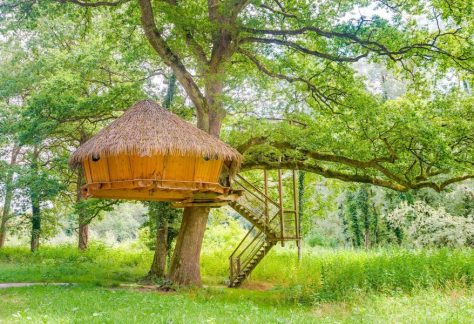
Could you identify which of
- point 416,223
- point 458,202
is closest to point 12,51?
point 416,223

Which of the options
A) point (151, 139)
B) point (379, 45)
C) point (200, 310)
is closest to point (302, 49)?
point (379, 45)

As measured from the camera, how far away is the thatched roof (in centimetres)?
938

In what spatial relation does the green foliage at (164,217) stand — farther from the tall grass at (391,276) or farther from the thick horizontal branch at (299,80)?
the thick horizontal branch at (299,80)

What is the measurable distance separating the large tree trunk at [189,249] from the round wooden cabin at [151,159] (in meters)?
3.34

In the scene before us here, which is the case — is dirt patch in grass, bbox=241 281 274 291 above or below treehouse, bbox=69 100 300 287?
below

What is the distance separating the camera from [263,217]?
54.6 feet

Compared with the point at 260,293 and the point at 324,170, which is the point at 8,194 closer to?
the point at 260,293

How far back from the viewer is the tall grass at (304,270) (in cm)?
1203

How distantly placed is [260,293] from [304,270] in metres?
4.28

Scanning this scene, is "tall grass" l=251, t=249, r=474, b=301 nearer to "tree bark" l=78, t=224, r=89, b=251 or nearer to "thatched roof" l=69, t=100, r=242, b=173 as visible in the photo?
"thatched roof" l=69, t=100, r=242, b=173

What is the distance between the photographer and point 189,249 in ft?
45.7

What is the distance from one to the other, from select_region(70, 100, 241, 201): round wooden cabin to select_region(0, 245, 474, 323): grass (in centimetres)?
229

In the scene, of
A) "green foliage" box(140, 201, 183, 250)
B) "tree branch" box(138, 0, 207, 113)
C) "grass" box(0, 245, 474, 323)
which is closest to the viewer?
"grass" box(0, 245, 474, 323)

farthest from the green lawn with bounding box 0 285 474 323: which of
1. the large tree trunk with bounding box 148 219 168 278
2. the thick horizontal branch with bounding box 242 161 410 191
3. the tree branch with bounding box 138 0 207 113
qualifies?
the tree branch with bounding box 138 0 207 113
